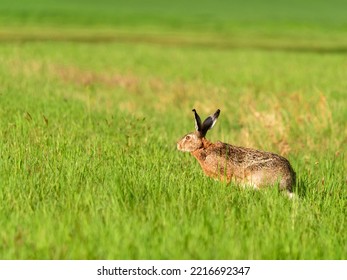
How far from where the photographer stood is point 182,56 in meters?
38.4

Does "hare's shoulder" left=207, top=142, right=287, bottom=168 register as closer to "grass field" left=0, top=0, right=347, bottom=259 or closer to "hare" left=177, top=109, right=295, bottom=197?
"hare" left=177, top=109, right=295, bottom=197

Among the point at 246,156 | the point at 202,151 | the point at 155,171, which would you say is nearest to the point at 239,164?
the point at 246,156

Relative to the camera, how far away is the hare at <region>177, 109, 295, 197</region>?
27.1 ft

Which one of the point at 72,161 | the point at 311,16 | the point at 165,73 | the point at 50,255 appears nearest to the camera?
the point at 50,255

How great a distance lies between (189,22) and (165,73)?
67.0 meters

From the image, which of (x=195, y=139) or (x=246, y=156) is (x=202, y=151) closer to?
(x=195, y=139)

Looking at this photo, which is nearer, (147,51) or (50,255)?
(50,255)

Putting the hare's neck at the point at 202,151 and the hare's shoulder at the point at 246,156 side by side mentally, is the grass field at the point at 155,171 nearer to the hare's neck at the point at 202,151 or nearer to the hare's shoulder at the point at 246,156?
the hare's neck at the point at 202,151

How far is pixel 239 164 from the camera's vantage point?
8578mm

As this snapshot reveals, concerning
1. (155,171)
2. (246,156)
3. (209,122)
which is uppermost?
(209,122)

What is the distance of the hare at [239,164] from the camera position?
325 inches

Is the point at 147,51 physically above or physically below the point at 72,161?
below

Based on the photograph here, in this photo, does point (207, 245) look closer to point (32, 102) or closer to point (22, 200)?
point (22, 200)

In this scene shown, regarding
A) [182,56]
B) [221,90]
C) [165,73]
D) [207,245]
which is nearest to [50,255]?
[207,245]
